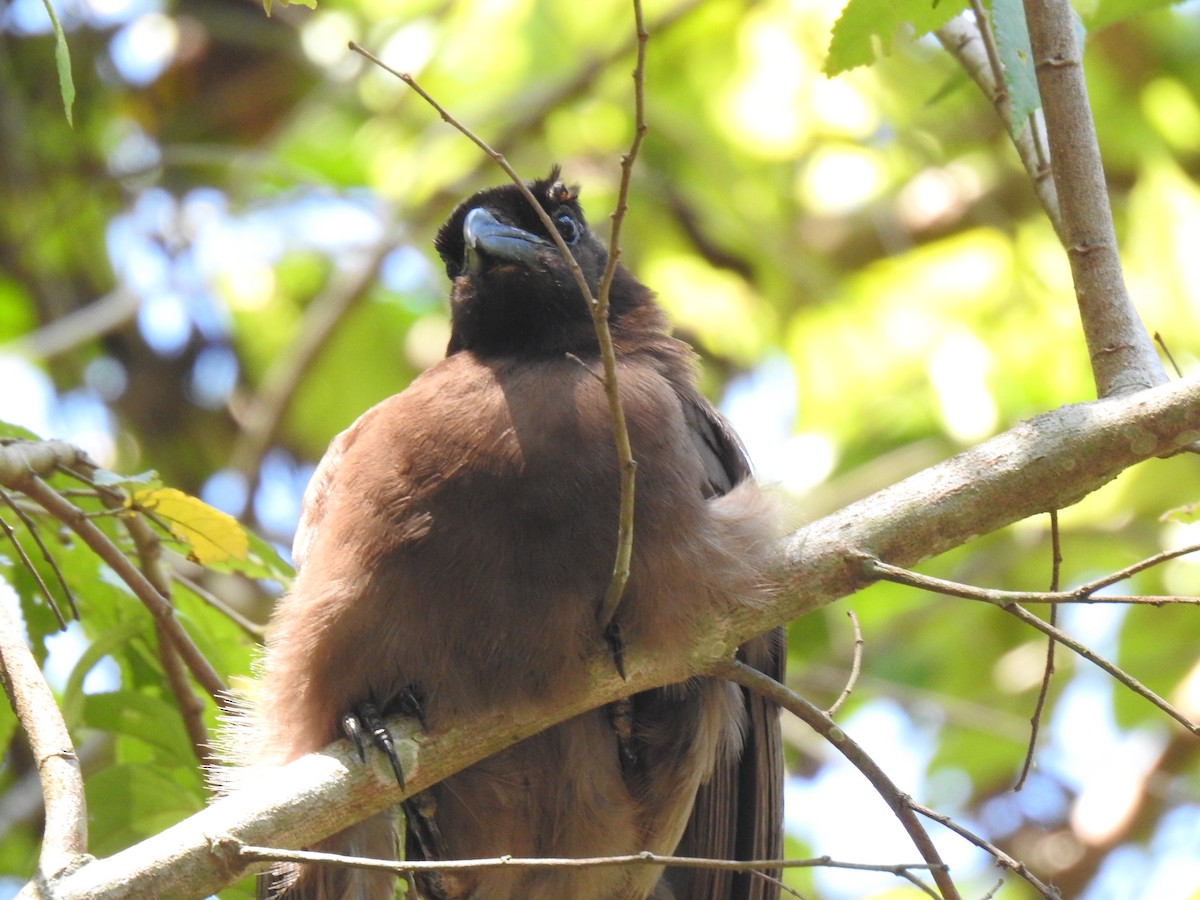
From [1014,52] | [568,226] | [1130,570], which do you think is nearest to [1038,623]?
[1130,570]

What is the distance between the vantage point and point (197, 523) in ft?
11.2

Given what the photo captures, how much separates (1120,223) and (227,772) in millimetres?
5076

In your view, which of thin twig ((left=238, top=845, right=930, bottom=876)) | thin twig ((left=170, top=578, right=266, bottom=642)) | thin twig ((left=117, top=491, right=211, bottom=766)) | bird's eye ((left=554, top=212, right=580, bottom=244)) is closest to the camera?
thin twig ((left=238, top=845, right=930, bottom=876))

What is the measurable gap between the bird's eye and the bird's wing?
0.94 meters

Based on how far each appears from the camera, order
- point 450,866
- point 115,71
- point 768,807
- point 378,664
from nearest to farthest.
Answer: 1. point 450,866
2. point 378,664
3. point 768,807
4. point 115,71

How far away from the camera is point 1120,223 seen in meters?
7.00

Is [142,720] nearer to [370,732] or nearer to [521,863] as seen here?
[370,732]

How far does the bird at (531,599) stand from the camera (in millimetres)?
3311

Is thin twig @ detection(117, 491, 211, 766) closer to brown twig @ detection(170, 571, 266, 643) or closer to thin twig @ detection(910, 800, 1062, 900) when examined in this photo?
brown twig @ detection(170, 571, 266, 643)

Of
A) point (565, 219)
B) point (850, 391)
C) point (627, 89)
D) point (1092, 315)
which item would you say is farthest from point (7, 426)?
point (627, 89)

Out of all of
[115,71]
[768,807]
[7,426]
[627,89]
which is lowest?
[768,807]

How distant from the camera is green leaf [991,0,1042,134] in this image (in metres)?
2.96

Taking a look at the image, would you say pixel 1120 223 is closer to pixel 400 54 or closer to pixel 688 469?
pixel 400 54

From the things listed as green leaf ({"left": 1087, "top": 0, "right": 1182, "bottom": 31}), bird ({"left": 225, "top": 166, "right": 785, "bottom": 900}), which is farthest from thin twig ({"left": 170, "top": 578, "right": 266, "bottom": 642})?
green leaf ({"left": 1087, "top": 0, "right": 1182, "bottom": 31})
